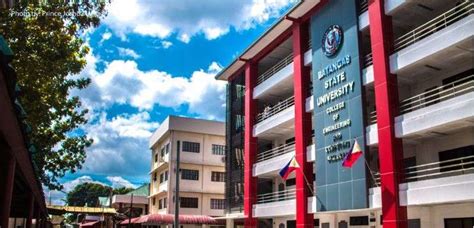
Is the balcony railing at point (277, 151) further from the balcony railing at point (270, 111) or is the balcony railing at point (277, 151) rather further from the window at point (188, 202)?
the window at point (188, 202)

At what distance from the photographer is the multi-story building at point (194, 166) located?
47297 mm

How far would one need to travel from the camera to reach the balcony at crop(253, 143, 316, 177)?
28.1 m

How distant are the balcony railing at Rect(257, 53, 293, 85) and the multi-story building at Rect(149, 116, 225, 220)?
14081 mm

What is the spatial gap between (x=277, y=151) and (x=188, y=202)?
50.6ft

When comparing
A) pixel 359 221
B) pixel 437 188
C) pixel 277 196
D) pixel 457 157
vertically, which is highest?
pixel 457 157

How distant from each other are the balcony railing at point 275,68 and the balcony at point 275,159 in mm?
5492

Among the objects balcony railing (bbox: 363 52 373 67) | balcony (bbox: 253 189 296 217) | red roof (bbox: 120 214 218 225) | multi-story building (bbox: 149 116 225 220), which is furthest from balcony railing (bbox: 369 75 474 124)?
multi-story building (bbox: 149 116 225 220)

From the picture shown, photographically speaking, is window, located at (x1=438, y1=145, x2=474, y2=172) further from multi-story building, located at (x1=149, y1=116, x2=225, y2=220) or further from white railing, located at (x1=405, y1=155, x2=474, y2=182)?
multi-story building, located at (x1=149, y1=116, x2=225, y2=220)

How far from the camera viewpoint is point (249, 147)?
35.4 meters

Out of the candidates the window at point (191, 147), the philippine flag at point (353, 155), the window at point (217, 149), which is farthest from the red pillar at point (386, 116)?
the window at point (217, 149)

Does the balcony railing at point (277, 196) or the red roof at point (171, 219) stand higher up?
the balcony railing at point (277, 196)

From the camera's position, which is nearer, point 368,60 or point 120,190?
point 368,60

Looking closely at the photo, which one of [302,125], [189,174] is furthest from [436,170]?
[189,174]

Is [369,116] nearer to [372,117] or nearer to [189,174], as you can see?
[372,117]
